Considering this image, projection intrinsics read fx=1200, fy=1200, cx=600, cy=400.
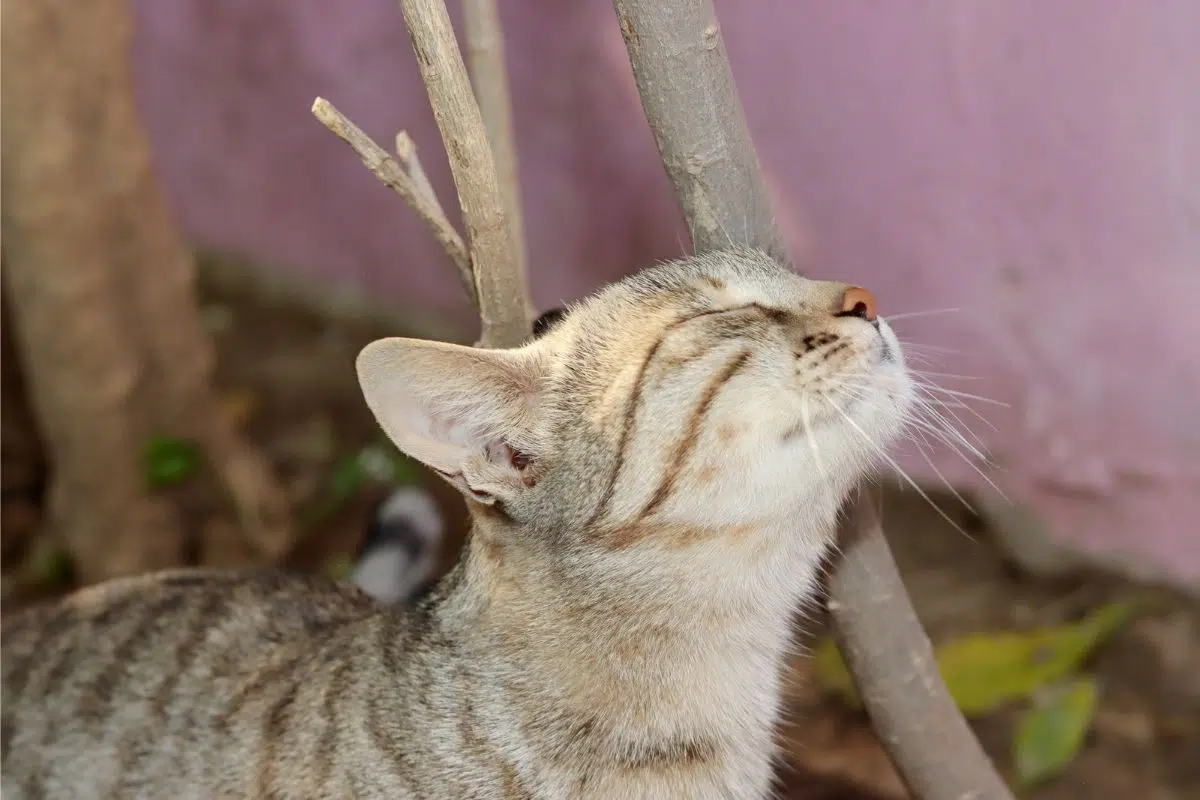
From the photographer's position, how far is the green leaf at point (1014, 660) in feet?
8.16

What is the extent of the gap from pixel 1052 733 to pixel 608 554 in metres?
1.39

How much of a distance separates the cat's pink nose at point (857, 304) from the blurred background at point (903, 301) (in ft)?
2.09

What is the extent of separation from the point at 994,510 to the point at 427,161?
179 centimetres

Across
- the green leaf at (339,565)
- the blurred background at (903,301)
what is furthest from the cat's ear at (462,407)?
the green leaf at (339,565)

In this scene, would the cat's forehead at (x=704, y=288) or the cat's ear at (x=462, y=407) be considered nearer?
the cat's ear at (x=462, y=407)

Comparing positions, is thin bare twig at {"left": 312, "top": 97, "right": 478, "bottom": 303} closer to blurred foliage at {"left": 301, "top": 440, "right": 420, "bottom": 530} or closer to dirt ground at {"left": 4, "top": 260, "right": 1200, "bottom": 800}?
dirt ground at {"left": 4, "top": 260, "right": 1200, "bottom": 800}

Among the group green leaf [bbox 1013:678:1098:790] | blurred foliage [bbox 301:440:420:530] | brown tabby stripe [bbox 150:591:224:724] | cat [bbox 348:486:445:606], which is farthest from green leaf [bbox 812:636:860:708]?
brown tabby stripe [bbox 150:591:224:724]

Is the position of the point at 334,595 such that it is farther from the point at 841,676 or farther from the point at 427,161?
the point at 427,161

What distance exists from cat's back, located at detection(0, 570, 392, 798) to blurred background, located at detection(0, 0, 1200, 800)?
0.80 metres

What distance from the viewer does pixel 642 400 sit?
4.69ft

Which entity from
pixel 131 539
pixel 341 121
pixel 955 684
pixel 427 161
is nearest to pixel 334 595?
pixel 341 121

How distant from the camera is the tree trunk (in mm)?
2494

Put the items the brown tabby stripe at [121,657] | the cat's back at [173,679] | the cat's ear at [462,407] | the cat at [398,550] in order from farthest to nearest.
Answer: the cat at [398,550] → the brown tabby stripe at [121,657] → the cat's back at [173,679] → the cat's ear at [462,407]

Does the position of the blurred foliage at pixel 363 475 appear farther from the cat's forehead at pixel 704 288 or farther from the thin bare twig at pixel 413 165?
the cat's forehead at pixel 704 288
